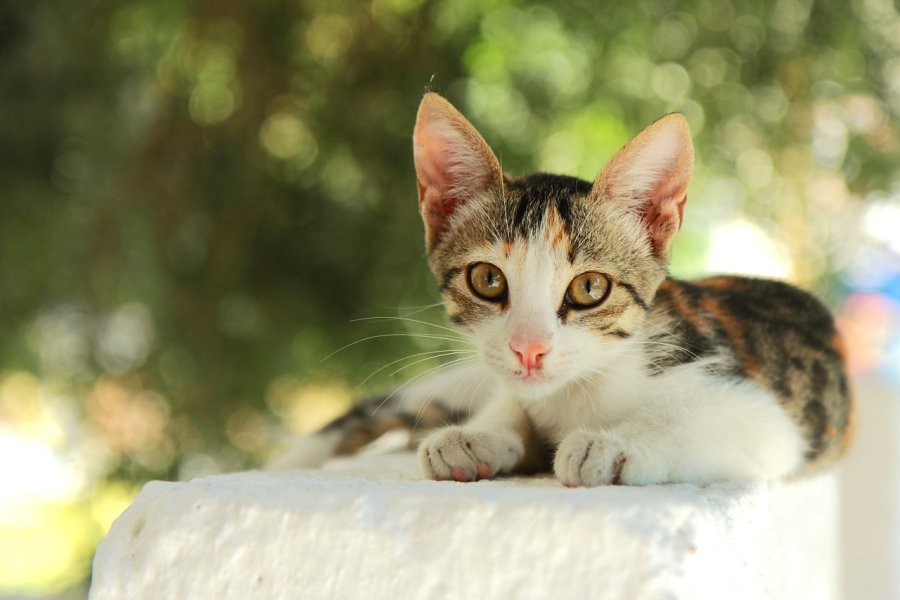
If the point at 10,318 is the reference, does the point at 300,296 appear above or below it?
above

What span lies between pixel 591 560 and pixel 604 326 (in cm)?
40

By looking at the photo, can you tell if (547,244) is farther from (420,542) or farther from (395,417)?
(395,417)

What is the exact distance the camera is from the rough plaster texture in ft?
2.14

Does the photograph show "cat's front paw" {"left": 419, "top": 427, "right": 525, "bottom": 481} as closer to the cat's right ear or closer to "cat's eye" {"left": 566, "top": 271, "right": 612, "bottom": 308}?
"cat's eye" {"left": 566, "top": 271, "right": 612, "bottom": 308}

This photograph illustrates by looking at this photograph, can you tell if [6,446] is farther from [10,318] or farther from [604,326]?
[604,326]

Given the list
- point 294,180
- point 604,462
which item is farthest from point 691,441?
point 294,180

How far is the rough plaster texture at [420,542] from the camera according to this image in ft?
2.14

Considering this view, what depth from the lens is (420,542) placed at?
691 millimetres

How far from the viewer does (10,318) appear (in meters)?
2.05

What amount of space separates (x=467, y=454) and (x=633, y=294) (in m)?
0.29

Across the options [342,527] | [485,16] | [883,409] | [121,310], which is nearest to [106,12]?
[121,310]

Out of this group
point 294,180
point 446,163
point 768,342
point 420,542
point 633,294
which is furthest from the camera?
→ point 294,180

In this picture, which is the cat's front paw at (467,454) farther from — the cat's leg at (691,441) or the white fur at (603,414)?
the cat's leg at (691,441)

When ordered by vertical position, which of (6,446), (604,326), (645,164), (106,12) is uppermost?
(106,12)
